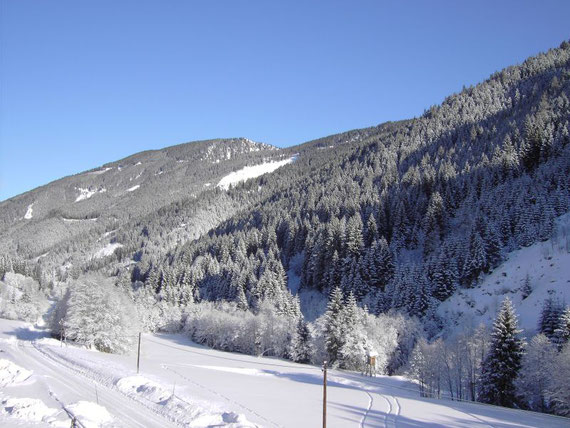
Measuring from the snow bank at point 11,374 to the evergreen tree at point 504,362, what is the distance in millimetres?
48080

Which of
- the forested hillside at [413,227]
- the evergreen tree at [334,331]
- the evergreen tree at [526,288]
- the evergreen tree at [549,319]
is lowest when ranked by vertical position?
the evergreen tree at [334,331]

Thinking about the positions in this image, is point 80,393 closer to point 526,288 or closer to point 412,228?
point 526,288

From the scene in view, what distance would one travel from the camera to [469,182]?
11569 cm

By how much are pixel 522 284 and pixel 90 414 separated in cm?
7625

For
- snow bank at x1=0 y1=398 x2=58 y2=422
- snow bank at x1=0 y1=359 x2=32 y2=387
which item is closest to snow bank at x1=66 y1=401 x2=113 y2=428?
snow bank at x1=0 y1=398 x2=58 y2=422

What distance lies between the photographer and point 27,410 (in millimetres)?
25188

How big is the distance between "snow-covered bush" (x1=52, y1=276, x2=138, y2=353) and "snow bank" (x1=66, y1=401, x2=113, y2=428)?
1711 inches

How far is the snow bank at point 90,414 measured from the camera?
944 inches

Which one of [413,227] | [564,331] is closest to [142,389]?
[564,331]

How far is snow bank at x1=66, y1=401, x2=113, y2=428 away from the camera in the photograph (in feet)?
78.7

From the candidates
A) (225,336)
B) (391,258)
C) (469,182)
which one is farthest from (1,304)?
(469,182)

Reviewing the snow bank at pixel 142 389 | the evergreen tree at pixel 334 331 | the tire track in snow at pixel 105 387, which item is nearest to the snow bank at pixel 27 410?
the tire track in snow at pixel 105 387

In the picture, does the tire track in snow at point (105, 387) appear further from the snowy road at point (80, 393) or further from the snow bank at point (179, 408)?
the snow bank at point (179, 408)

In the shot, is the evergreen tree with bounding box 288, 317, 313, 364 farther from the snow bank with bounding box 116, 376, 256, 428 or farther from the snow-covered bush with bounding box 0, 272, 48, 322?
the snow-covered bush with bounding box 0, 272, 48, 322
